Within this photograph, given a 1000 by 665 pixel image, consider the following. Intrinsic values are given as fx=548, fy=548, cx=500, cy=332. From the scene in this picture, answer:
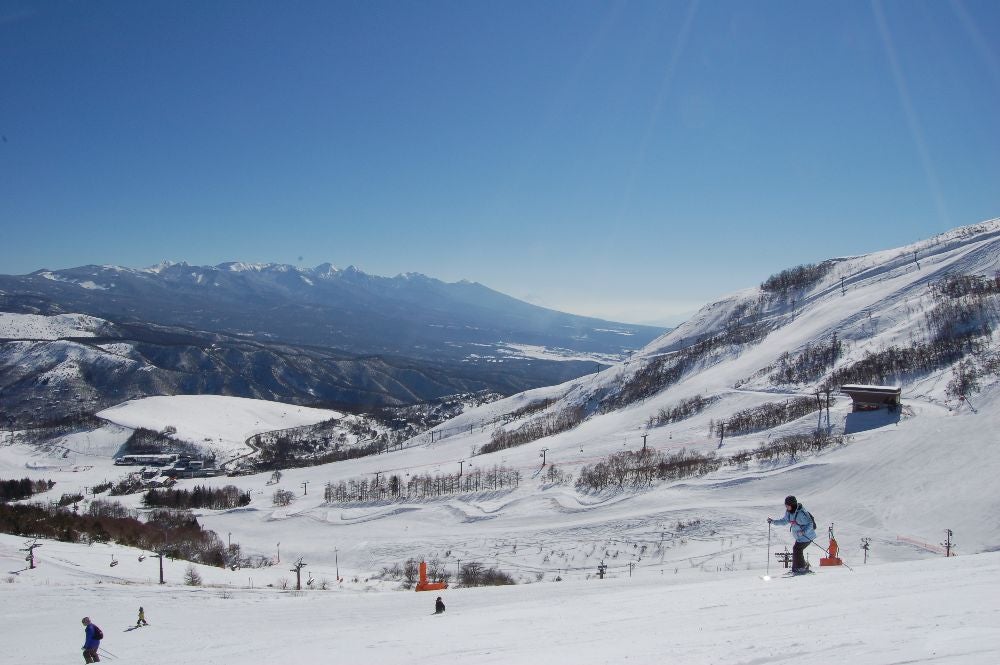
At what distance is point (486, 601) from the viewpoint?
1625 centimetres

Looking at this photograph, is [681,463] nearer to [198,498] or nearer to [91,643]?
[91,643]

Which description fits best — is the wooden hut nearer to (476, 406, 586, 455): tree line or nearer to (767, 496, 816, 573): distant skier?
(767, 496, 816, 573): distant skier

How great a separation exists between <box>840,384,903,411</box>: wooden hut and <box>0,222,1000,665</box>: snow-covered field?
4.70 ft

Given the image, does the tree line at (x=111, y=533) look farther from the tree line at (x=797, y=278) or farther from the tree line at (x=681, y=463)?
the tree line at (x=797, y=278)

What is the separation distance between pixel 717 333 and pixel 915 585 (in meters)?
114

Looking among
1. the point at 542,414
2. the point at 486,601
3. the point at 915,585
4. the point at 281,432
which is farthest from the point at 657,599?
the point at 281,432

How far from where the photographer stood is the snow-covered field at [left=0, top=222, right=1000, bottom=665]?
Answer: 8.62 metres

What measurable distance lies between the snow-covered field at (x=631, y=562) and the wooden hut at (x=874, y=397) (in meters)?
1.43

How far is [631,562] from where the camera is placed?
3069cm

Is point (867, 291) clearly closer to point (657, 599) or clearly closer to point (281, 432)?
point (657, 599)

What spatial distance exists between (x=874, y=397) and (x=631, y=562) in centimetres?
3071

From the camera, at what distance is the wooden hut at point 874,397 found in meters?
46.4

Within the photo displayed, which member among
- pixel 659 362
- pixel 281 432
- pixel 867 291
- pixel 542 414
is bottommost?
pixel 281 432

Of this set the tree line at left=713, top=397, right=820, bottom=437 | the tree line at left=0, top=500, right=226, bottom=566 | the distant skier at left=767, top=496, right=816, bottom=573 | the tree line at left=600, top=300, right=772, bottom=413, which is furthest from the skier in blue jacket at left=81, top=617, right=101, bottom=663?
the tree line at left=600, top=300, right=772, bottom=413
